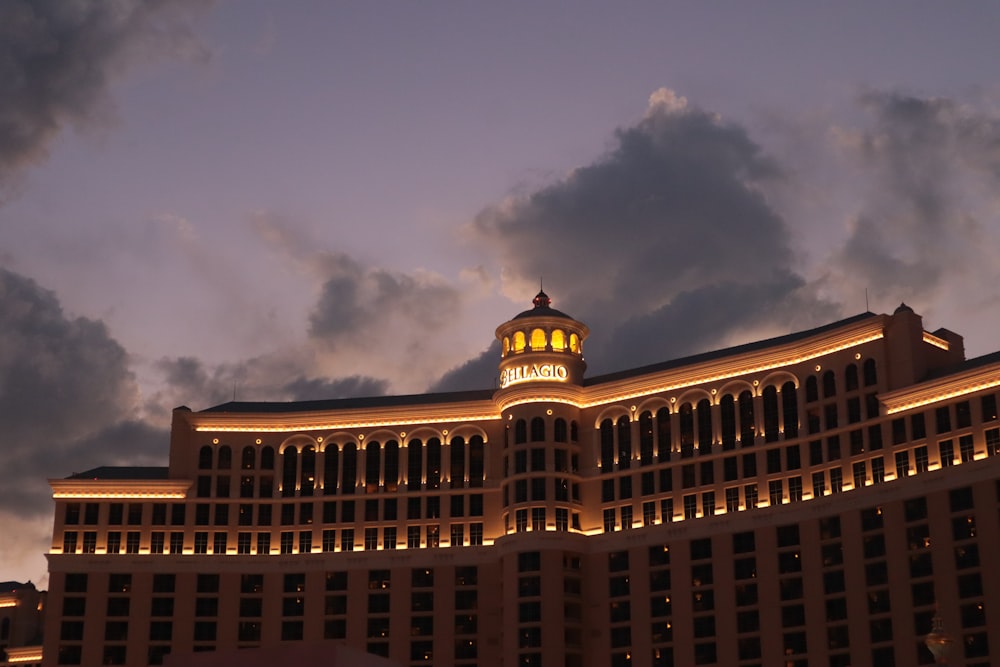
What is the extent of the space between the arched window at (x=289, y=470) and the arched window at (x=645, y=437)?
1601 inches

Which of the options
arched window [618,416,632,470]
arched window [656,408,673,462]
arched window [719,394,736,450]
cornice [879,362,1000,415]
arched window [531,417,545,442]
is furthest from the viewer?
arched window [531,417,545,442]

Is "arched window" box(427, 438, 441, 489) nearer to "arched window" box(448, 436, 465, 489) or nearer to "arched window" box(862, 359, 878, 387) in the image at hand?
"arched window" box(448, 436, 465, 489)

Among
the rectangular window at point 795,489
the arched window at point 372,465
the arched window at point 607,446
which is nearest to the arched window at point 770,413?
the rectangular window at point 795,489

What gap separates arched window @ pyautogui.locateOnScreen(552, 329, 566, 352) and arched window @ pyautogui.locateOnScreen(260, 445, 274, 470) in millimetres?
35429

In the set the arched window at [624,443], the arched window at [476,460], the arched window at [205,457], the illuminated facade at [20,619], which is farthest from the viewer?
the illuminated facade at [20,619]

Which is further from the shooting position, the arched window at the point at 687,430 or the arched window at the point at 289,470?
the arched window at the point at 289,470

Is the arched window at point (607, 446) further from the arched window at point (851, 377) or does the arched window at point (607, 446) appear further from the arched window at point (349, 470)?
the arched window at point (349, 470)

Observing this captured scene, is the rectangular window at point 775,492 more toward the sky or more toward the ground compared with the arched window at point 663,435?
more toward the ground

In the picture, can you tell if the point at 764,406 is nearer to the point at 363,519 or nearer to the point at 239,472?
the point at 363,519

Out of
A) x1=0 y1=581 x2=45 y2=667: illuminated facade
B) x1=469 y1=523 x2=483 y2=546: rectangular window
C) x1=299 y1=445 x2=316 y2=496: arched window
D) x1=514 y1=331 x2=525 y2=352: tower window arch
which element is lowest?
x1=0 y1=581 x2=45 y2=667: illuminated facade

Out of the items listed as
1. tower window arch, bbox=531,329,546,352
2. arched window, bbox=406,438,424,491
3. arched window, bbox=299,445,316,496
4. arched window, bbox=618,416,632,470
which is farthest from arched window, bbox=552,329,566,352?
arched window, bbox=299,445,316,496

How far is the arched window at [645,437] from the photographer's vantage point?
15838 centimetres

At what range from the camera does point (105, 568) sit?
164875 millimetres

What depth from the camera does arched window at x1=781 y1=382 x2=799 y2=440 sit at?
148500mm
